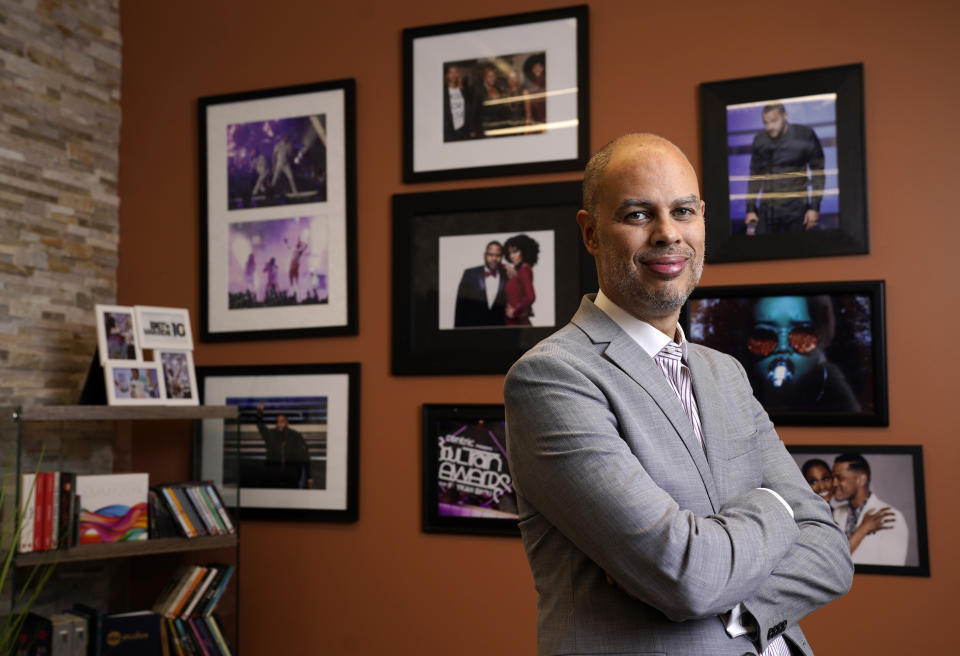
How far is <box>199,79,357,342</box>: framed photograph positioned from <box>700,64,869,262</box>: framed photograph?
1.36 m

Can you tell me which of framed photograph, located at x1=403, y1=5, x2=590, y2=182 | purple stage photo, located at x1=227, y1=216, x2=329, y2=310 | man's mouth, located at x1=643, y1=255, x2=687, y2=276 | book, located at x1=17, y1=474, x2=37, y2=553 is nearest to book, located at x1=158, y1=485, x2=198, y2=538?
book, located at x1=17, y1=474, x2=37, y2=553

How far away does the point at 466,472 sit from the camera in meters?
3.31

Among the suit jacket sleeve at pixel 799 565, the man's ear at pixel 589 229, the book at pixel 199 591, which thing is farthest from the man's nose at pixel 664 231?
the book at pixel 199 591

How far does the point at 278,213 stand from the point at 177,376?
2.44 feet

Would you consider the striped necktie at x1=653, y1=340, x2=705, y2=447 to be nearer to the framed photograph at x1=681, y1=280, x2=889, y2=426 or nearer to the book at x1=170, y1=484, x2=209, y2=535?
the framed photograph at x1=681, y1=280, x2=889, y2=426

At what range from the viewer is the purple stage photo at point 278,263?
359cm

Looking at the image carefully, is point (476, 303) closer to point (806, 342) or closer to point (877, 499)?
point (806, 342)

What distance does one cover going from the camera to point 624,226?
1.65 meters

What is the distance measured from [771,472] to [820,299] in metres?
1.34

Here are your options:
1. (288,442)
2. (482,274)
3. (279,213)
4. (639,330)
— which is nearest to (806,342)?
(482,274)

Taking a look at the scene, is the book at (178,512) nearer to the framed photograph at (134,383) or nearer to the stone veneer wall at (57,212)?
the framed photograph at (134,383)

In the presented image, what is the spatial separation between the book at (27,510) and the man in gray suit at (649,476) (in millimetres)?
2026

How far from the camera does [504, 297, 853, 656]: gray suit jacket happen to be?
1.43m

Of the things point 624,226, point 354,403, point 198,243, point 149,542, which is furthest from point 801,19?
point 149,542
